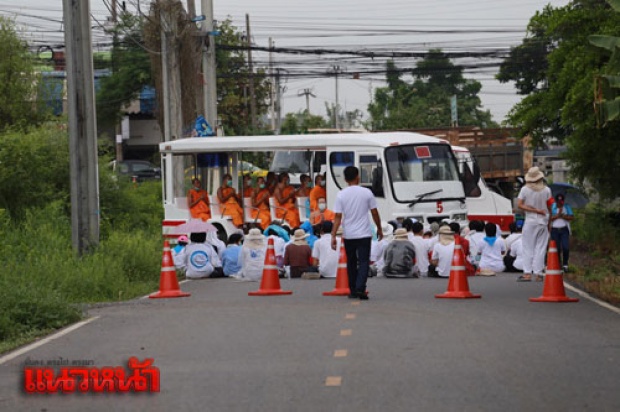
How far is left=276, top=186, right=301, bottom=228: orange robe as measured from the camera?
99.5 ft

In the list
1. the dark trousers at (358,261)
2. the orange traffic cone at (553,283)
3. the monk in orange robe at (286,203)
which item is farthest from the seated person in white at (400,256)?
the monk in orange robe at (286,203)

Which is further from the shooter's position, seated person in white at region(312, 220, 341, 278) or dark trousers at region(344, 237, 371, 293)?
seated person in white at region(312, 220, 341, 278)

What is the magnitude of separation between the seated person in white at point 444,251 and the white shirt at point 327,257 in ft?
5.96

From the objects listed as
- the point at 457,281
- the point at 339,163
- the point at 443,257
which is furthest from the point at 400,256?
the point at 339,163

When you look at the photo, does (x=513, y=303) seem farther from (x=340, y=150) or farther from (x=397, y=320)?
(x=340, y=150)

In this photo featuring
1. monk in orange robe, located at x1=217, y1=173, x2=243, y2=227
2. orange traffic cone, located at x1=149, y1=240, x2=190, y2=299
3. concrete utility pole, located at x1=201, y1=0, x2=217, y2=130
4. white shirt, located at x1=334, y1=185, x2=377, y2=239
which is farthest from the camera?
concrete utility pole, located at x1=201, y1=0, x2=217, y2=130

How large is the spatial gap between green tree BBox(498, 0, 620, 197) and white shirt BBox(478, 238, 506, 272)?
320 cm

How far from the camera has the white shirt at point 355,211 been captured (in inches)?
685

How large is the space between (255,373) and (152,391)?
1.07m

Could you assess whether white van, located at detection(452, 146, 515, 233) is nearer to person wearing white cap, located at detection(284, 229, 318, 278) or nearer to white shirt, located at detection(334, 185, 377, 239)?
person wearing white cap, located at detection(284, 229, 318, 278)

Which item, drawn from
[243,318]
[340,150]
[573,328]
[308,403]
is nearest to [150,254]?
[340,150]

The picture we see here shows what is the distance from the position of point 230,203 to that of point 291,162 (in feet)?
16.8

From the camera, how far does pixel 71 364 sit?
37.9 ft

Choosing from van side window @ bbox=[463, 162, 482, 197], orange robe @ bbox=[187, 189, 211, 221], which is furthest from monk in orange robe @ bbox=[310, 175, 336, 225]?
van side window @ bbox=[463, 162, 482, 197]
